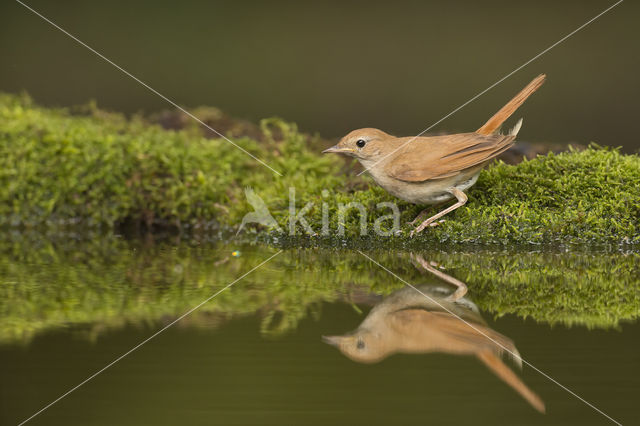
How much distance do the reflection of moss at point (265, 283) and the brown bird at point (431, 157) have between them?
55 cm

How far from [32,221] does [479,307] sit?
4869 mm

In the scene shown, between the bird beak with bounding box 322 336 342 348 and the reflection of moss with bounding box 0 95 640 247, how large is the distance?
2.41m

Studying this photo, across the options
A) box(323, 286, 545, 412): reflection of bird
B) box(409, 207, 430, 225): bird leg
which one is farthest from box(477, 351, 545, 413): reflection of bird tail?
box(409, 207, 430, 225): bird leg

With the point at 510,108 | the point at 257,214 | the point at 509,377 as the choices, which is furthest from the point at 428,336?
the point at 257,214

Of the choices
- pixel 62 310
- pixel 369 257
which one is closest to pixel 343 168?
pixel 369 257

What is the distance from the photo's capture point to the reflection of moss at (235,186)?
5.45 metres

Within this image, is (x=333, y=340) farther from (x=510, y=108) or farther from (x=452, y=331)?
(x=510, y=108)

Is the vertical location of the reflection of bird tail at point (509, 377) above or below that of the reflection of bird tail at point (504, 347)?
below

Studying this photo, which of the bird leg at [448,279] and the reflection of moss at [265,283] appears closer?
the reflection of moss at [265,283]

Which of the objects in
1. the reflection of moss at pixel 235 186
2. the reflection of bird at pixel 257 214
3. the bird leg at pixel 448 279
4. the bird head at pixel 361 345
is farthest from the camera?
the reflection of bird at pixel 257 214

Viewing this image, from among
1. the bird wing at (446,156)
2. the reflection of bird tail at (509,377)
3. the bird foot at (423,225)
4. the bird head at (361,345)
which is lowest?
the reflection of bird tail at (509,377)

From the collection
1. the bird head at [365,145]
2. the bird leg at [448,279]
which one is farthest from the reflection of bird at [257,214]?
the bird leg at [448,279]

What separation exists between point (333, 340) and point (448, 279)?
51.8 inches

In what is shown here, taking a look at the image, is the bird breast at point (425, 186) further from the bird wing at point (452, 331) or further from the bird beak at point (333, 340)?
the bird beak at point (333, 340)
